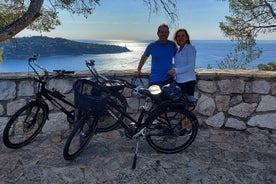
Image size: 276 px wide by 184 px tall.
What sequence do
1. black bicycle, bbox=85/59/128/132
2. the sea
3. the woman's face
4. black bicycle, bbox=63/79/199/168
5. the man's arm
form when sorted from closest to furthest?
black bicycle, bbox=63/79/199/168, black bicycle, bbox=85/59/128/132, the woman's face, the man's arm, the sea

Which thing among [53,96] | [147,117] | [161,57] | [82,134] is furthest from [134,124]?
[53,96]

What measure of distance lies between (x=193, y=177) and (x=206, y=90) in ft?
5.04

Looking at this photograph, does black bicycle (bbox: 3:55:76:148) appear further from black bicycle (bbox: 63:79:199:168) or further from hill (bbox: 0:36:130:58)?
black bicycle (bbox: 63:79:199:168)

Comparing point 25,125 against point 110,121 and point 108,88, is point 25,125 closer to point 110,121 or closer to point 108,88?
point 110,121

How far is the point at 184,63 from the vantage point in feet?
10.4

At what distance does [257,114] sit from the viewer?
375 centimetres

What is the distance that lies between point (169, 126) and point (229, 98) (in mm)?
1224

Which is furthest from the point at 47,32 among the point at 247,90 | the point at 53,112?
the point at 247,90

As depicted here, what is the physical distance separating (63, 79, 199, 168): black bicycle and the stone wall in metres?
0.75

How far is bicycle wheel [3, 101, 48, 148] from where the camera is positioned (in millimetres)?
3000

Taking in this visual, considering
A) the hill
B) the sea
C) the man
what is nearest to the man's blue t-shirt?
the man

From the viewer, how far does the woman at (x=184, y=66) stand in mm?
3104

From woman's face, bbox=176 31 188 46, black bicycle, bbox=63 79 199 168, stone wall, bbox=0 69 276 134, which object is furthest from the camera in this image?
stone wall, bbox=0 69 276 134

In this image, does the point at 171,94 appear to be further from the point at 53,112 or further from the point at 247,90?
the point at 53,112
